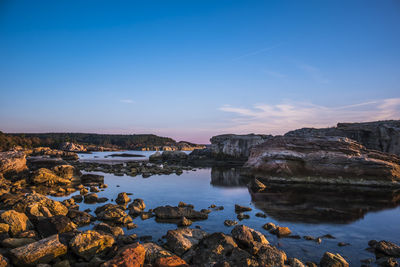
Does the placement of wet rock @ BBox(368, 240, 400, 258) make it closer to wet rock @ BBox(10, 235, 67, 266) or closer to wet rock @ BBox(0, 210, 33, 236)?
wet rock @ BBox(10, 235, 67, 266)

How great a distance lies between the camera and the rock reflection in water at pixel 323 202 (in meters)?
15.1

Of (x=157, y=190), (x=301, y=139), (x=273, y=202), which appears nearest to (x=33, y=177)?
(x=157, y=190)

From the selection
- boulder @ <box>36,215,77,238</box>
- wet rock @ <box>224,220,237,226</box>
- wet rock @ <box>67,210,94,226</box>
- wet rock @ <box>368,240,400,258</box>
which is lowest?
wet rock @ <box>224,220,237,226</box>

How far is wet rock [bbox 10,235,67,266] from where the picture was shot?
7.41m

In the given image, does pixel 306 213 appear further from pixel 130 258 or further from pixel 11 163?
pixel 11 163

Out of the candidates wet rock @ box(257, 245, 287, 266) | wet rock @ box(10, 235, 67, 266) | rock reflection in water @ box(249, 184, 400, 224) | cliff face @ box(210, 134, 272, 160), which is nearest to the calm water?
rock reflection in water @ box(249, 184, 400, 224)

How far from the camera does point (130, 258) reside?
7.23m

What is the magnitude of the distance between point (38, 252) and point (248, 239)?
24.2 ft

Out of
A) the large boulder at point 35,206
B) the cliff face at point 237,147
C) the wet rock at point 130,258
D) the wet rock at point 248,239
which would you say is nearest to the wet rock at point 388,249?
the wet rock at point 248,239

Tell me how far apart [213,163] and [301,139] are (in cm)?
3072

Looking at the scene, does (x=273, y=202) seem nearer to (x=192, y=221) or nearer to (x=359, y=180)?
(x=192, y=221)

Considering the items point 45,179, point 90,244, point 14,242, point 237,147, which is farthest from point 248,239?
point 237,147

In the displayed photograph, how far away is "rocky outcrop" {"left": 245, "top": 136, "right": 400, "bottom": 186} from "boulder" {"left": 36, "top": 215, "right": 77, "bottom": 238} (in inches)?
967

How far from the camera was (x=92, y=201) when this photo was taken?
1766cm
